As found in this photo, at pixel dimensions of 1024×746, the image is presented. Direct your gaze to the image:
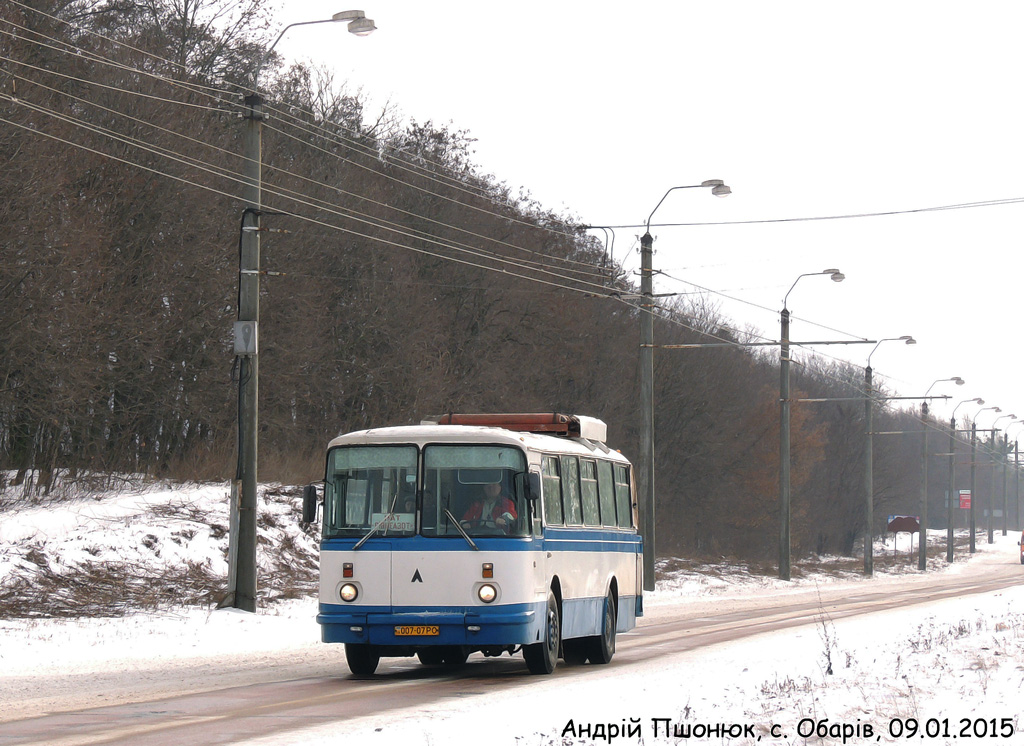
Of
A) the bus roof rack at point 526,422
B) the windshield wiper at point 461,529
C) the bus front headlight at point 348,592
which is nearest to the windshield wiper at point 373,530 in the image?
the bus front headlight at point 348,592

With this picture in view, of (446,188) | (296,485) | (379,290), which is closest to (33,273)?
(296,485)

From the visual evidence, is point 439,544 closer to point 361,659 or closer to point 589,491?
point 361,659

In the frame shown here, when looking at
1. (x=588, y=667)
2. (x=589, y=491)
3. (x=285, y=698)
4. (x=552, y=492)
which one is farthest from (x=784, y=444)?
(x=285, y=698)

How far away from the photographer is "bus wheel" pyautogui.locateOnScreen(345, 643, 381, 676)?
54.5 feet

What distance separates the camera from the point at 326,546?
53.2 ft

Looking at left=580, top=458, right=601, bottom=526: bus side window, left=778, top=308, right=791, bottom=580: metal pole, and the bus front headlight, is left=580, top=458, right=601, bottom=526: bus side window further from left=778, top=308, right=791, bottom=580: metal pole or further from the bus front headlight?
left=778, top=308, right=791, bottom=580: metal pole

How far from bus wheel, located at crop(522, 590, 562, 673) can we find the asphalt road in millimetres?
179

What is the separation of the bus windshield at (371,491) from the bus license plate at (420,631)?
104cm

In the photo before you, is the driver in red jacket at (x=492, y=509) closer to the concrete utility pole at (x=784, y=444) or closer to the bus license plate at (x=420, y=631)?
the bus license plate at (x=420, y=631)

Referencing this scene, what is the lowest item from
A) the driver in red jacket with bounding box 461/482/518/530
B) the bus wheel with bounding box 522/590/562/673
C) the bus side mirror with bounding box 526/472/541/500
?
the bus wheel with bounding box 522/590/562/673

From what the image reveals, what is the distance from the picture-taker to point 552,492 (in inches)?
680

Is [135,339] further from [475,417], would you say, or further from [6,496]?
[475,417]

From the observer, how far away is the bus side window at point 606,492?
19578 millimetres

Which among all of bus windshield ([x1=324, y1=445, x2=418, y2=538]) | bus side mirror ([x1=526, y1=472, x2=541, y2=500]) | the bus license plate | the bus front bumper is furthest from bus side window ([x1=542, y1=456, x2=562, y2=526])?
the bus license plate
